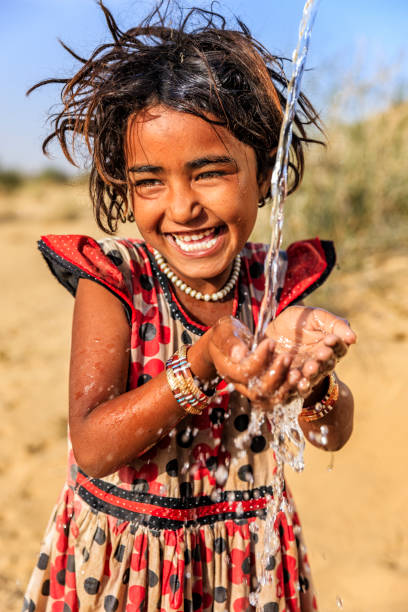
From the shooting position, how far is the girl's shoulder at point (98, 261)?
4.73 feet

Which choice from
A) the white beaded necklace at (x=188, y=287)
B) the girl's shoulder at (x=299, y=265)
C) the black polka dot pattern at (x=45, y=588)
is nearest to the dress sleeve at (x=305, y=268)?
the girl's shoulder at (x=299, y=265)

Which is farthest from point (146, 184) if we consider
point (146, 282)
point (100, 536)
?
point (100, 536)

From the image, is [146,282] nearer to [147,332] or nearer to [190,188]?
[147,332]

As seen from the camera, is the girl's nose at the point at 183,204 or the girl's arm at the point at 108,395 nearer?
the girl's arm at the point at 108,395

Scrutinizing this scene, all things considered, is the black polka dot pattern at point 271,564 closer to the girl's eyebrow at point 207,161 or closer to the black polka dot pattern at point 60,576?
the black polka dot pattern at point 60,576

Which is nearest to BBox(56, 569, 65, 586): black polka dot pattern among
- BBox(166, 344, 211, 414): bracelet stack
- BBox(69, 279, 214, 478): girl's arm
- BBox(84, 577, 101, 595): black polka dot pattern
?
BBox(84, 577, 101, 595): black polka dot pattern

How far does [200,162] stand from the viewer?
4.53 feet

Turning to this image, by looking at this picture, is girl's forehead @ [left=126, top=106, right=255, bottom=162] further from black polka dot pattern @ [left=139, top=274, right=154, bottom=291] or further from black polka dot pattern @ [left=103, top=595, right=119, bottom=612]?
black polka dot pattern @ [left=103, top=595, right=119, bottom=612]

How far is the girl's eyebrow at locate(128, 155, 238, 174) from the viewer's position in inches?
54.3

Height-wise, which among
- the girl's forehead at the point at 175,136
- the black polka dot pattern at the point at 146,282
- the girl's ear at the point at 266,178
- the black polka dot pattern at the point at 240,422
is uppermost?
the girl's ear at the point at 266,178

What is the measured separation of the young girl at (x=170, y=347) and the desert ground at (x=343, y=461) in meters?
0.51

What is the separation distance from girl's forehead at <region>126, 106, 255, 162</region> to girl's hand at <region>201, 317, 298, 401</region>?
506mm

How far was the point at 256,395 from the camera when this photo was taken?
1048 millimetres

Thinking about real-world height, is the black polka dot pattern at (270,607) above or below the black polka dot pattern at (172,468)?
below
